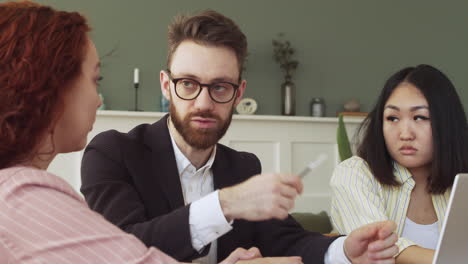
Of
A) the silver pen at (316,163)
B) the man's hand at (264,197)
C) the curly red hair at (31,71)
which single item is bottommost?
the man's hand at (264,197)

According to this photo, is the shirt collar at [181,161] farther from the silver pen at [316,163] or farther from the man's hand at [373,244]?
the silver pen at [316,163]

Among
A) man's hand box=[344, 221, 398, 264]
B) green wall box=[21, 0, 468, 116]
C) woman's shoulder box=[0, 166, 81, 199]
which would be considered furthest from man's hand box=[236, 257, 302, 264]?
green wall box=[21, 0, 468, 116]

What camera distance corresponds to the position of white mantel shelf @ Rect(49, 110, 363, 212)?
462cm

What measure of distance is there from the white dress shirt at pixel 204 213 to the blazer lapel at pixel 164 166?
0.14 feet

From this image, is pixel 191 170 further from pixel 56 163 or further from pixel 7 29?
pixel 56 163

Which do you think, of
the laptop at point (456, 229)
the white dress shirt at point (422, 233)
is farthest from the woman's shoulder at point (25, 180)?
the white dress shirt at point (422, 233)

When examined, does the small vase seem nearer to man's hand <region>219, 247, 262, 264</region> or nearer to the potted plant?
the potted plant

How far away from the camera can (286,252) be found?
161 centimetres

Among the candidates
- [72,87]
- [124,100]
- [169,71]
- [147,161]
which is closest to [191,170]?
[147,161]

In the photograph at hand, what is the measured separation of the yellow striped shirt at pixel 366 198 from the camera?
1.83m

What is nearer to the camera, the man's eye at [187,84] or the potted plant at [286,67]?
the man's eye at [187,84]

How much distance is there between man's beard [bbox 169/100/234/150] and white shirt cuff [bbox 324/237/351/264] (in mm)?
433

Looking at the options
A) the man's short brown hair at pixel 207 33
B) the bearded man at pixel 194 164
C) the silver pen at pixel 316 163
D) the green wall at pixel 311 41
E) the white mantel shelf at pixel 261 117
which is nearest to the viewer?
the silver pen at pixel 316 163

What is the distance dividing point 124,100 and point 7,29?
386cm
